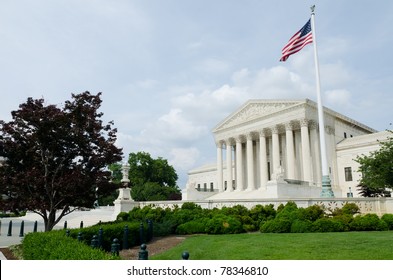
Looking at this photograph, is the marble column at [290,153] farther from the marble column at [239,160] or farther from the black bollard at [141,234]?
the black bollard at [141,234]

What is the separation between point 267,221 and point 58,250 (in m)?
12.6

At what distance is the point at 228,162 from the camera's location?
62406 mm

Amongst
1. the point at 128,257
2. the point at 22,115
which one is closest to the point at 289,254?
the point at 128,257

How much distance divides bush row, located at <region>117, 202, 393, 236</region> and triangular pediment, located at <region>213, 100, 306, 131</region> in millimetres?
33729

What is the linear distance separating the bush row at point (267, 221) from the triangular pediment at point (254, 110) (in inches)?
1328

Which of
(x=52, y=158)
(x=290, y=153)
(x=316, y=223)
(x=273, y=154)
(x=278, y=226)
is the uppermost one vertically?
(x=273, y=154)

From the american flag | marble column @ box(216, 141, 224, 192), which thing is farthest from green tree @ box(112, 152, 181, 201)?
the american flag

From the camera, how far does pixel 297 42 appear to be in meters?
29.4

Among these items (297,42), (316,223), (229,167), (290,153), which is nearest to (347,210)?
(316,223)

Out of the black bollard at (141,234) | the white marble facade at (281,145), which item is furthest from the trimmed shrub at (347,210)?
the white marble facade at (281,145)

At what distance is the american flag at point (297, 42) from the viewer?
1149 inches

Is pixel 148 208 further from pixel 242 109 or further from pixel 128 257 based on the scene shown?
pixel 242 109

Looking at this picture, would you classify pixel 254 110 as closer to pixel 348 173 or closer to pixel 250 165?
pixel 250 165

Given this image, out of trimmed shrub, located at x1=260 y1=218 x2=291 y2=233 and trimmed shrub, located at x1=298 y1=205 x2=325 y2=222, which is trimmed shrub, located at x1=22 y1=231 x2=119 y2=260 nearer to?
trimmed shrub, located at x1=260 y1=218 x2=291 y2=233
